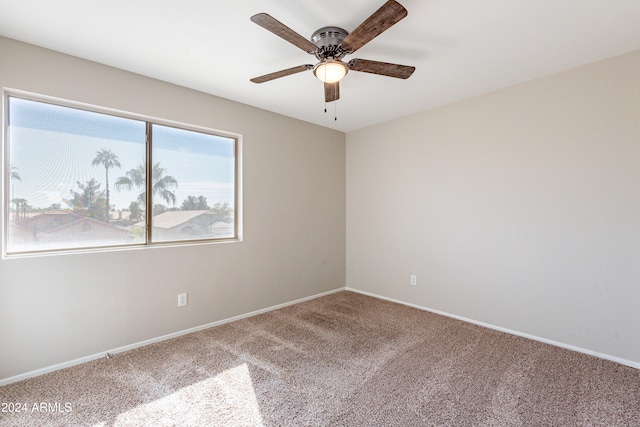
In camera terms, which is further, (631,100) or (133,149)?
(133,149)

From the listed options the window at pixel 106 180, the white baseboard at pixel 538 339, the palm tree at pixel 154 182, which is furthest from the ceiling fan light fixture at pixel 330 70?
the white baseboard at pixel 538 339

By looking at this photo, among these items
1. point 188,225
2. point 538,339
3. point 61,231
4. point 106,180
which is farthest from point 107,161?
point 538,339

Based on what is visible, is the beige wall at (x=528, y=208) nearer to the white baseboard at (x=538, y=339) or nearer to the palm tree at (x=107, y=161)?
the white baseboard at (x=538, y=339)

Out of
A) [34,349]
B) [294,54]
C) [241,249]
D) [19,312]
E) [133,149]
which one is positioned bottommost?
[34,349]

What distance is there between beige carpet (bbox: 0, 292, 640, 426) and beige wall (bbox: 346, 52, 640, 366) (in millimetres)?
392

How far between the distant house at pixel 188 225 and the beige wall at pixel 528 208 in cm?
211

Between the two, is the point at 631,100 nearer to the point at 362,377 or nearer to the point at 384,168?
the point at 384,168

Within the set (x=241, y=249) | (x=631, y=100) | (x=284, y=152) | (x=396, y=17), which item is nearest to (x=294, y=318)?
(x=241, y=249)

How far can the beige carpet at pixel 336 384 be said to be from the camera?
68.7 inches

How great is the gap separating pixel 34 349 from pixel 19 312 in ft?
0.99

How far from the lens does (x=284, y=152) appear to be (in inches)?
146

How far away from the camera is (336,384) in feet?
6.80

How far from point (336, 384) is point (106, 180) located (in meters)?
2.50

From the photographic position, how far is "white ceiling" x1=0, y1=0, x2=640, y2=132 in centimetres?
179
